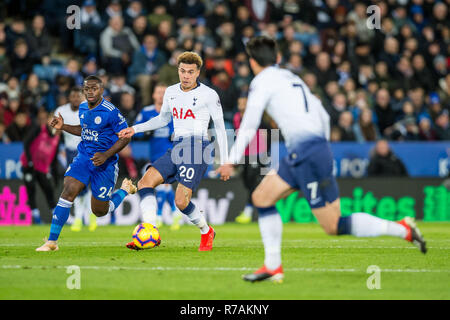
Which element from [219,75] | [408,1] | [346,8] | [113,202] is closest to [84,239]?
[113,202]

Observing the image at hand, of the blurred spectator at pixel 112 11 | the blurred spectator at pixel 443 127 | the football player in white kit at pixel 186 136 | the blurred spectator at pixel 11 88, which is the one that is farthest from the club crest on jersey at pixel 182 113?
the blurred spectator at pixel 443 127

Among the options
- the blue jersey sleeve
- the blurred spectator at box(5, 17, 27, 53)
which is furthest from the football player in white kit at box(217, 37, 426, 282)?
the blurred spectator at box(5, 17, 27, 53)

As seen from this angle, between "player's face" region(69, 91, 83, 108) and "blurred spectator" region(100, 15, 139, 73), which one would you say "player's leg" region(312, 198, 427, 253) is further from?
"blurred spectator" region(100, 15, 139, 73)

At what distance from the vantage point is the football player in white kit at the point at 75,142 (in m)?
14.8

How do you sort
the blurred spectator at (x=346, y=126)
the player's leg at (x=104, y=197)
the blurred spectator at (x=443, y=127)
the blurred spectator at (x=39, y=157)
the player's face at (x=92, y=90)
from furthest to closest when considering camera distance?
the blurred spectator at (x=443, y=127), the blurred spectator at (x=346, y=126), the blurred spectator at (x=39, y=157), the player's leg at (x=104, y=197), the player's face at (x=92, y=90)

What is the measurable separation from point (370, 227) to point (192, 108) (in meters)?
3.70

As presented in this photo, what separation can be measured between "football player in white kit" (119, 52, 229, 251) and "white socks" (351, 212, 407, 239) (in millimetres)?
3250

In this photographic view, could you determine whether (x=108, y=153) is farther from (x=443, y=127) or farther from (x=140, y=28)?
(x=443, y=127)

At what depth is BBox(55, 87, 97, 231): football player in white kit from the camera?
14773 mm

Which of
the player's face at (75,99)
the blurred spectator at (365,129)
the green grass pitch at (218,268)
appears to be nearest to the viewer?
the green grass pitch at (218,268)

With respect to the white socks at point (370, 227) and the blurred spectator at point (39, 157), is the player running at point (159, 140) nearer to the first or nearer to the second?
the blurred spectator at point (39, 157)

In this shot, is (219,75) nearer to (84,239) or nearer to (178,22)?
(178,22)

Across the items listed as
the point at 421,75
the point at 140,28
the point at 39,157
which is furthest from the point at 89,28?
the point at 421,75

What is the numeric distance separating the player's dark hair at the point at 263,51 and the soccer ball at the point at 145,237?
3.67 meters
